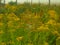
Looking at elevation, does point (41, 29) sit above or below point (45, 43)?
above

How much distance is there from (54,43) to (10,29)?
0.59 metres

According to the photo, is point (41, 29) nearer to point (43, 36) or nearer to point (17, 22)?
point (43, 36)

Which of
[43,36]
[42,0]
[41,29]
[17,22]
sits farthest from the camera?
[42,0]

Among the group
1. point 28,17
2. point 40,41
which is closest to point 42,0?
point 28,17

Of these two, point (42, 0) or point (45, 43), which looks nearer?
point (45, 43)

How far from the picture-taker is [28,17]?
3.11 metres

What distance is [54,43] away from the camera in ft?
8.25

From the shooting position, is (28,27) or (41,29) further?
(28,27)

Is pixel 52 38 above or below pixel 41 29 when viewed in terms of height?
below

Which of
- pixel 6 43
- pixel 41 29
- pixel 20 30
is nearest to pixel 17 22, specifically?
pixel 20 30

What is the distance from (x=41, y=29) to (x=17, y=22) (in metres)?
0.82

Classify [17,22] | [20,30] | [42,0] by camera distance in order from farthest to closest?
[42,0] → [17,22] → [20,30]

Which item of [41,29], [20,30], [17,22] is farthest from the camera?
[17,22]

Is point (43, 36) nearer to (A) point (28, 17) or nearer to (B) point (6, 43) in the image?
(B) point (6, 43)
